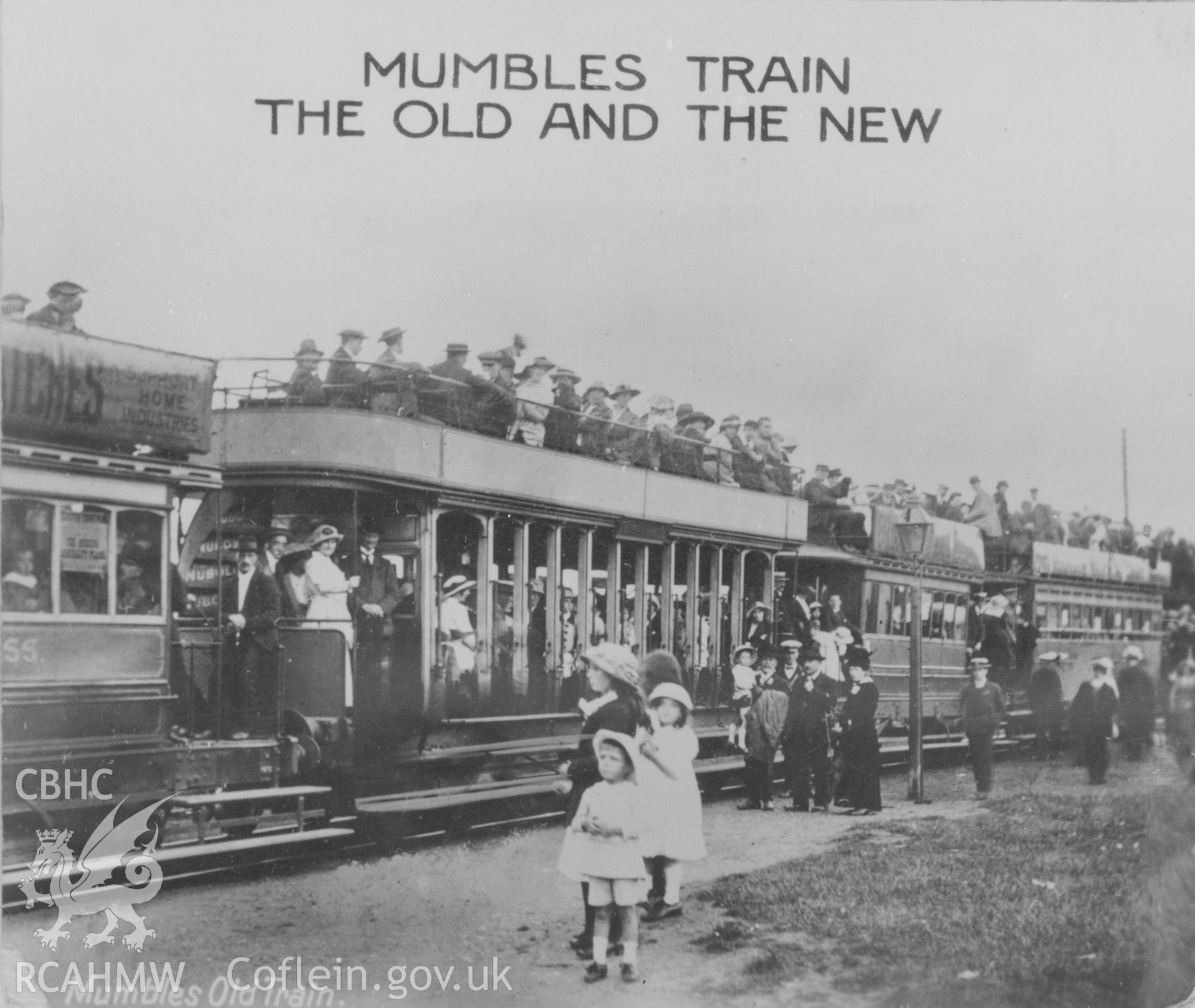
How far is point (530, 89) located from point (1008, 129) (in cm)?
149

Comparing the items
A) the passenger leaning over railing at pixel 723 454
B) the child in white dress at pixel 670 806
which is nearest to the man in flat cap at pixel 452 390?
the passenger leaning over railing at pixel 723 454

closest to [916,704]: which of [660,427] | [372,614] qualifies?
[660,427]

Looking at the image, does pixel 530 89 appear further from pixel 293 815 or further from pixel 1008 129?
pixel 293 815

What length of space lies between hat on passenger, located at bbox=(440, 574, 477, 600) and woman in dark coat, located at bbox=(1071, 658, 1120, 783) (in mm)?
1996

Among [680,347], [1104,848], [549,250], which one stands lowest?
[1104,848]

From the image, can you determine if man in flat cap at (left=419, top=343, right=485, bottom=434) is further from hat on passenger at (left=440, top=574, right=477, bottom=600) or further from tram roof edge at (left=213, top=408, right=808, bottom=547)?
hat on passenger at (left=440, top=574, right=477, bottom=600)

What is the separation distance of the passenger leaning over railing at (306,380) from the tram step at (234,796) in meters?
1.11

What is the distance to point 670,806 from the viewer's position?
338cm

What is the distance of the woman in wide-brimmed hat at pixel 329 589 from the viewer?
3246 millimetres

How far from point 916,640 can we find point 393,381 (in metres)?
1.86

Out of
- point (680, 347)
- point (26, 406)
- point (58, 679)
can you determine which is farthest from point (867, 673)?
point (26, 406)

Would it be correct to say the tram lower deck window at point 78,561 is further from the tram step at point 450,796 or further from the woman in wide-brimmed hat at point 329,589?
the tram step at point 450,796

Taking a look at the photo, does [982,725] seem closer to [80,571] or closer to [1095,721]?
[1095,721]

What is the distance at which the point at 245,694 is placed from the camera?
3.22 meters
